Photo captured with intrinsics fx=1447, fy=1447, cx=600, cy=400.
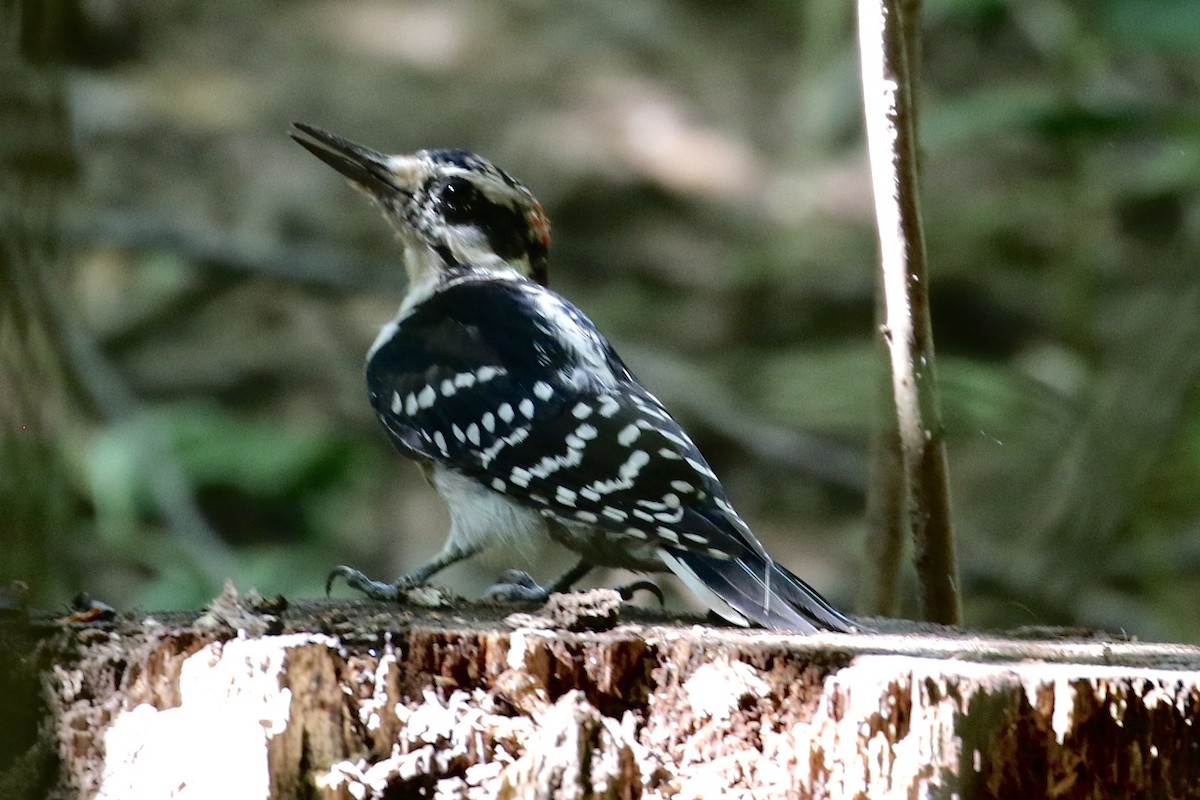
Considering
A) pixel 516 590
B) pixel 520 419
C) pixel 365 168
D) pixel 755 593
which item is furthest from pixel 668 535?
pixel 365 168

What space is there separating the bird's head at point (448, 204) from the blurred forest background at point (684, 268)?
2.99 feet

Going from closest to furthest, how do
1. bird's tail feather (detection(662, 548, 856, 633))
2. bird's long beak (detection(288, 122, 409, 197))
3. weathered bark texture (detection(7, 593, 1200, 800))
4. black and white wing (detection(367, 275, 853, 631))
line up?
1. weathered bark texture (detection(7, 593, 1200, 800))
2. bird's tail feather (detection(662, 548, 856, 633))
3. black and white wing (detection(367, 275, 853, 631))
4. bird's long beak (detection(288, 122, 409, 197))

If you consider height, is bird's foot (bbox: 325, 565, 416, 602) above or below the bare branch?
below

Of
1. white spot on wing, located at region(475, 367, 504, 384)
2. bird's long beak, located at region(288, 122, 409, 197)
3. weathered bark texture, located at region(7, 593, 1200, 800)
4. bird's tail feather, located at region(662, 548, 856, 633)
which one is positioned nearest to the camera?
weathered bark texture, located at region(7, 593, 1200, 800)

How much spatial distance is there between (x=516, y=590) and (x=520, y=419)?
377 millimetres

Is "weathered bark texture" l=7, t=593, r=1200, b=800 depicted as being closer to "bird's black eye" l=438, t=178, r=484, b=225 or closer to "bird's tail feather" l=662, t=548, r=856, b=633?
"bird's tail feather" l=662, t=548, r=856, b=633

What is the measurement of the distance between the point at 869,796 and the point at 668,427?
1143 millimetres

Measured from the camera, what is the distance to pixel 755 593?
253cm

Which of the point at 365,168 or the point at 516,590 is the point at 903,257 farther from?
the point at 365,168

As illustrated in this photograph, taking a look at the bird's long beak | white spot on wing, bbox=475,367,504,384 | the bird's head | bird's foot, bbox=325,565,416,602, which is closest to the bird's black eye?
the bird's head

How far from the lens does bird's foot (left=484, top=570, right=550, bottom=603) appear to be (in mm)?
2838

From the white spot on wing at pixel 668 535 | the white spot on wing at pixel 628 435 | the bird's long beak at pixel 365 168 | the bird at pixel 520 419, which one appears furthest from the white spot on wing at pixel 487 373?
the bird's long beak at pixel 365 168

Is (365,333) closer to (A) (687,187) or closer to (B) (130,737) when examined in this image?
(A) (687,187)

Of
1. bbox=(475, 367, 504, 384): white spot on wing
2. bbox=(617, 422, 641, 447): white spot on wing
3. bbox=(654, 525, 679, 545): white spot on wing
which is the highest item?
bbox=(475, 367, 504, 384): white spot on wing
